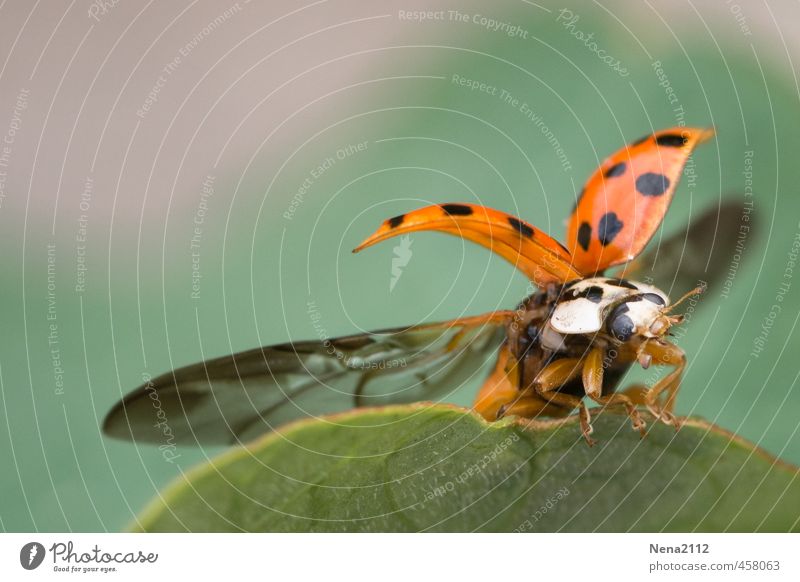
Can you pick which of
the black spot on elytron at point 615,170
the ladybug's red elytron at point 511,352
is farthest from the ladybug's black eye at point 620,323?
the black spot on elytron at point 615,170

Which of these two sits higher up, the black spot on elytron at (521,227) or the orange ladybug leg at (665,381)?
the black spot on elytron at (521,227)

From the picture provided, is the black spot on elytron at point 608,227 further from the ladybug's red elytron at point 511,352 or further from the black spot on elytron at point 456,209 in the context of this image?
the black spot on elytron at point 456,209

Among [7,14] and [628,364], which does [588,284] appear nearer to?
[628,364]

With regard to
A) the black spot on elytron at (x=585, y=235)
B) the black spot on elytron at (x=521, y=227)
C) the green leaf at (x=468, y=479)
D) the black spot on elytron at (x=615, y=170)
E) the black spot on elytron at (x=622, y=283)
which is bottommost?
the green leaf at (x=468, y=479)

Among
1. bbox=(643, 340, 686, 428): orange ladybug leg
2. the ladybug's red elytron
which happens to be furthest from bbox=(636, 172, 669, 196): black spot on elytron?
bbox=(643, 340, 686, 428): orange ladybug leg

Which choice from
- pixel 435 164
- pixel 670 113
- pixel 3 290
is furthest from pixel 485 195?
pixel 3 290

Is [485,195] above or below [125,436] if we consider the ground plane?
above

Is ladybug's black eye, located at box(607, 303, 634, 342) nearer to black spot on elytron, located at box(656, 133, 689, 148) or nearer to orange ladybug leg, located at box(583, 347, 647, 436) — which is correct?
orange ladybug leg, located at box(583, 347, 647, 436)
